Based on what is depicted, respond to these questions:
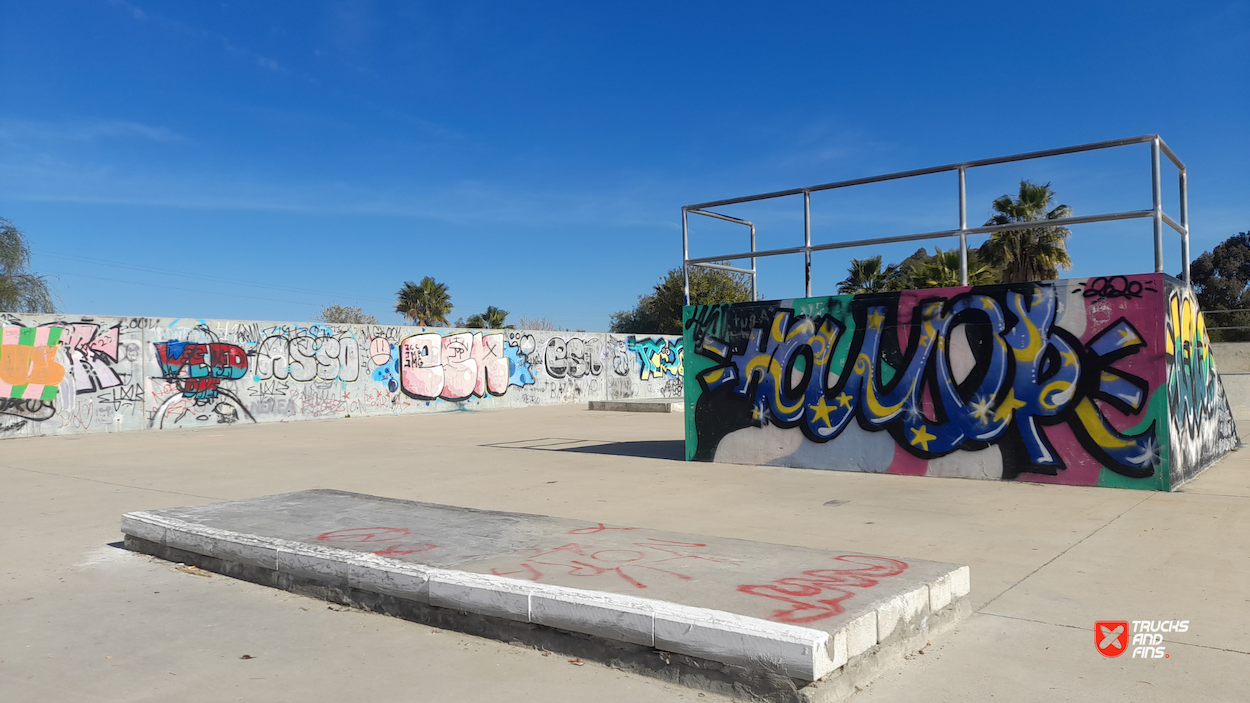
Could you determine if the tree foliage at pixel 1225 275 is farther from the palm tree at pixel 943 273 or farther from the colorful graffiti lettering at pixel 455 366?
the colorful graffiti lettering at pixel 455 366

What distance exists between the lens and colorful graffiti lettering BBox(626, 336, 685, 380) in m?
31.3

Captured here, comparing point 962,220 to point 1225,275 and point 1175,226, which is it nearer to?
point 1175,226

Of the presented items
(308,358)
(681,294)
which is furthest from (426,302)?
(308,358)

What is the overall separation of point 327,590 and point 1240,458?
37.0 ft

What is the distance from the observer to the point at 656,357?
3209 centimetres

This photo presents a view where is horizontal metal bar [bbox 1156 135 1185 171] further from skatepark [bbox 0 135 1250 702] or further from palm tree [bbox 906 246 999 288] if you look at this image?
palm tree [bbox 906 246 999 288]

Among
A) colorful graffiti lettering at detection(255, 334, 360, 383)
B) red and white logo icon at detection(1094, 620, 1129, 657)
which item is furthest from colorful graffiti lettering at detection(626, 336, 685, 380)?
red and white logo icon at detection(1094, 620, 1129, 657)

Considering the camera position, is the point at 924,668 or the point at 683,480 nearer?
the point at 924,668

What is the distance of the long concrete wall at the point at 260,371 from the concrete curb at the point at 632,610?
1496 cm

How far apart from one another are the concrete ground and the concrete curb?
0.17 m

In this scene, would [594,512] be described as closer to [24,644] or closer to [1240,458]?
[24,644]

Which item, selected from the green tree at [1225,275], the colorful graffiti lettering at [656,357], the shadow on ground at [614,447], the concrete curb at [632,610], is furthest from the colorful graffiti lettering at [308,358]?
the green tree at [1225,275]

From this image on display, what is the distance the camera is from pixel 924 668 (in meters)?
3.56

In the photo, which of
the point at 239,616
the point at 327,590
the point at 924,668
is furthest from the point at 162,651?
the point at 924,668
